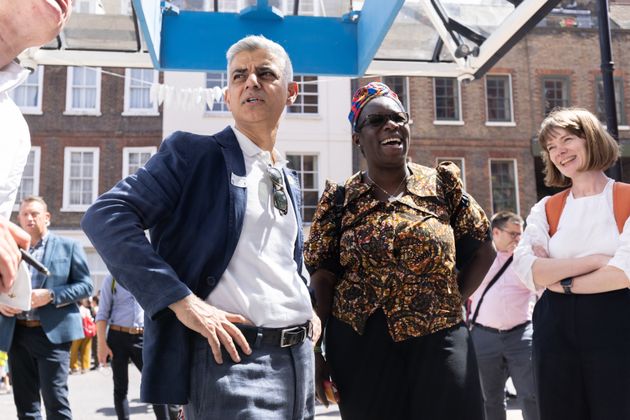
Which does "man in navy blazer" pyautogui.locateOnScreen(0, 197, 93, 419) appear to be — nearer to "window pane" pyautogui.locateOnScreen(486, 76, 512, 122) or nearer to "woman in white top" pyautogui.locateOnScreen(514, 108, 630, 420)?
"woman in white top" pyautogui.locateOnScreen(514, 108, 630, 420)

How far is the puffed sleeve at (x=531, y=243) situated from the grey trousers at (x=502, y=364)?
6.77 feet

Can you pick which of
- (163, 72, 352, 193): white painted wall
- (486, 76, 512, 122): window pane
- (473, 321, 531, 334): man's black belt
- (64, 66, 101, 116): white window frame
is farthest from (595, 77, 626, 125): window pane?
(473, 321, 531, 334): man's black belt

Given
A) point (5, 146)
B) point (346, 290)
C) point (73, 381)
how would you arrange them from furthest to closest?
point (73, 381)
point (346, 290)
point (5, 146)

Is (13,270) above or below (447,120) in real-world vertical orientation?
below

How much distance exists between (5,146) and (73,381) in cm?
1200

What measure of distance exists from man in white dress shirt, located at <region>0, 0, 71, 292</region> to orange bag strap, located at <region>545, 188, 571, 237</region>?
2403mm

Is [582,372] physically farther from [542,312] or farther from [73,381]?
[73,381]

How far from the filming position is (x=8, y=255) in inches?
50.1

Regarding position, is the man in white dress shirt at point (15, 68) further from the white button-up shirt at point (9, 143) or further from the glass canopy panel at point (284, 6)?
the glass canopy panel at point (284, 6)

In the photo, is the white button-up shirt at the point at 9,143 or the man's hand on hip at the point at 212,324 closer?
the white button-up shirt at the point at 9,143

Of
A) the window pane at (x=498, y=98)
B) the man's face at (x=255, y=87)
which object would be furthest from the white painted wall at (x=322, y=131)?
the man's face at (x=255, y=87)

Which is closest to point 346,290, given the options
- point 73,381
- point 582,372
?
point 582,372

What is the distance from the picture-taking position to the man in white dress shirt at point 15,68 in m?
1.40

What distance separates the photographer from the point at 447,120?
22391 millimetres
